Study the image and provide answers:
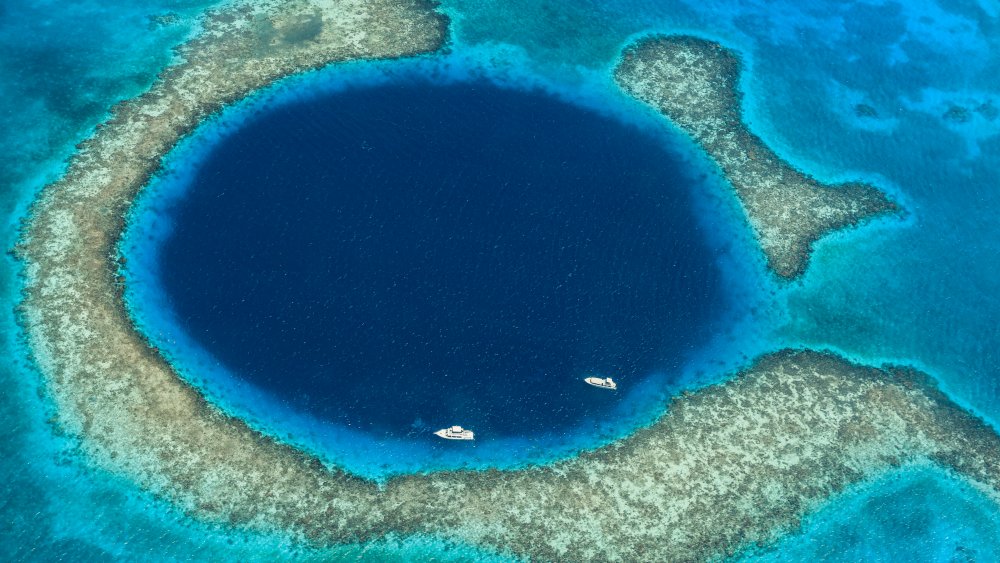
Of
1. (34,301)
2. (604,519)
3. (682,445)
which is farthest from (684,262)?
(34,301)

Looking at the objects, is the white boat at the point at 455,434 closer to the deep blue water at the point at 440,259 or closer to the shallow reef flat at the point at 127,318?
the deep blue water at the point at 440,259

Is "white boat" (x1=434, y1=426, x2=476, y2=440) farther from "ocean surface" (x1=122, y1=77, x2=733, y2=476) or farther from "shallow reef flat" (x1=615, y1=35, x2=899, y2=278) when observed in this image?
"shallow reef flat" (x1=615, y1=35, x2=899, y2=278)

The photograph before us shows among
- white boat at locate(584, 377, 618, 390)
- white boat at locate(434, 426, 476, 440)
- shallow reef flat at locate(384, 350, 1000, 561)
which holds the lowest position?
shallow reef flat at locate(384, 350, 1000, 561)

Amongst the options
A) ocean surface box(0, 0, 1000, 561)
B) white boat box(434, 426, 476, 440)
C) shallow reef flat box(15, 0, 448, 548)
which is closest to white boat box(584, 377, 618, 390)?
ocean surface box(0, 0, 1000, 561)

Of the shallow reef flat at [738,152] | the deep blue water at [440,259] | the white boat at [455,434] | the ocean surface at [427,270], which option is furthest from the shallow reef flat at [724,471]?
the shallow reef flat at [738,152]

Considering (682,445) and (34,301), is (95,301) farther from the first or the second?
(682,445)
